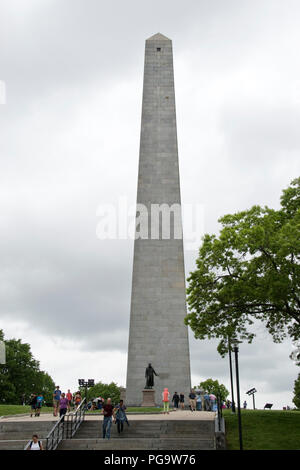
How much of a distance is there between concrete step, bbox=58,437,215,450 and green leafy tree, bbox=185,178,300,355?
7.02m

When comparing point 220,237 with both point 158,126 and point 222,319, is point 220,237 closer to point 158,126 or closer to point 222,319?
point 222,319

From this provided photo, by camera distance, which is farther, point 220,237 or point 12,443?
point 220,237

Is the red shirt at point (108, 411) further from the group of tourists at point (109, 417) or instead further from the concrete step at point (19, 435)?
the concrete step at point (19, 435)

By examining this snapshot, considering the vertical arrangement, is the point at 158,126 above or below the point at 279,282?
above

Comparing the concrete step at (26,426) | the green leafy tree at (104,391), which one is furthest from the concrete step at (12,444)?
the green leafy tree at (104,391)

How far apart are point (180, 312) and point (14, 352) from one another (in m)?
36.4

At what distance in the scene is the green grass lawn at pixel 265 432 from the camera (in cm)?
1992

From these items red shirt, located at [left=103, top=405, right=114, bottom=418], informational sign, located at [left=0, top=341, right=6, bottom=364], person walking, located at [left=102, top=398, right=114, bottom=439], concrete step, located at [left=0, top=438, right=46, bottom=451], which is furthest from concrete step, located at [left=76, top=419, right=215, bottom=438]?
informational sign, located at [left=0, top=341, right=6, bottom=364]

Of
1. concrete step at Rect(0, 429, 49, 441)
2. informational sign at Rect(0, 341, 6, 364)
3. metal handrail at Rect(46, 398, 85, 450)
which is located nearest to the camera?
metal handrail at Rect(46, 398, 85, 450)

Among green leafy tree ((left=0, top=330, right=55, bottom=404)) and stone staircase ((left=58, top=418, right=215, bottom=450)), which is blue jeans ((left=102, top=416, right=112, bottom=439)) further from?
green leafy tree ((left=0, top=330, right=55, bottom=404))

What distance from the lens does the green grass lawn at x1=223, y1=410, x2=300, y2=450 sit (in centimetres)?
1992
